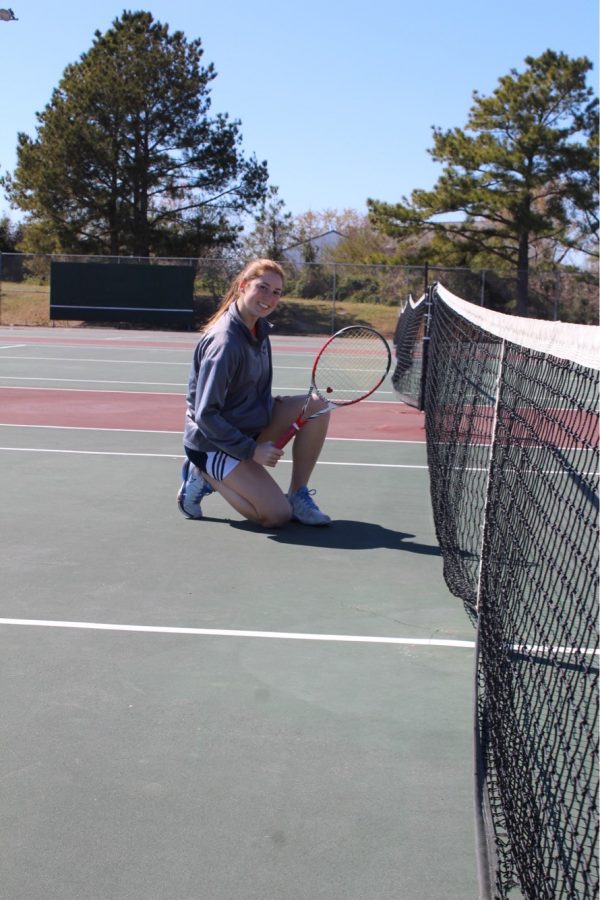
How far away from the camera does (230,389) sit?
6.24 m

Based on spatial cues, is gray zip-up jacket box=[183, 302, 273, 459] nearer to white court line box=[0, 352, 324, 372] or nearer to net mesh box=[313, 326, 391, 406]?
net mesh box=[313, 326, 391, 406]

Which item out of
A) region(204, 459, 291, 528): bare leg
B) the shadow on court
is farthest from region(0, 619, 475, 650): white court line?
region(204, 459, 291, 528): bare leg

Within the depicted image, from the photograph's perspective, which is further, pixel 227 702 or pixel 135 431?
pixel 135 431

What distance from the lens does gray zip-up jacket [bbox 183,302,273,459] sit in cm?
595

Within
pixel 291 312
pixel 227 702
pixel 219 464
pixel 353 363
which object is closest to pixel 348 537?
pixel 219 464

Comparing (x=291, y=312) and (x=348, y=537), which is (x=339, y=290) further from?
(x=348, y=537)

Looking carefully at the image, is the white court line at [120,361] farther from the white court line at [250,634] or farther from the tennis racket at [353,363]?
the white court line at [250,634]

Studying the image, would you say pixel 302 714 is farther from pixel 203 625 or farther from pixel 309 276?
pixel 309 276

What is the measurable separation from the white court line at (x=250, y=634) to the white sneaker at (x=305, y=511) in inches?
77.1

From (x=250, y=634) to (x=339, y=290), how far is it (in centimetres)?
3664

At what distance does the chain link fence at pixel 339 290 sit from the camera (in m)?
37.4

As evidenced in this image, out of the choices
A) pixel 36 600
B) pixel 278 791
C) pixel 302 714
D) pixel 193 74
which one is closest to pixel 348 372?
pixel 36 600

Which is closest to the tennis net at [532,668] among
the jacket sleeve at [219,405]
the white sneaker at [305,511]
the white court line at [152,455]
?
the white sneaker at [305,511]

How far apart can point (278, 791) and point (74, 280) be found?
34038 mm
